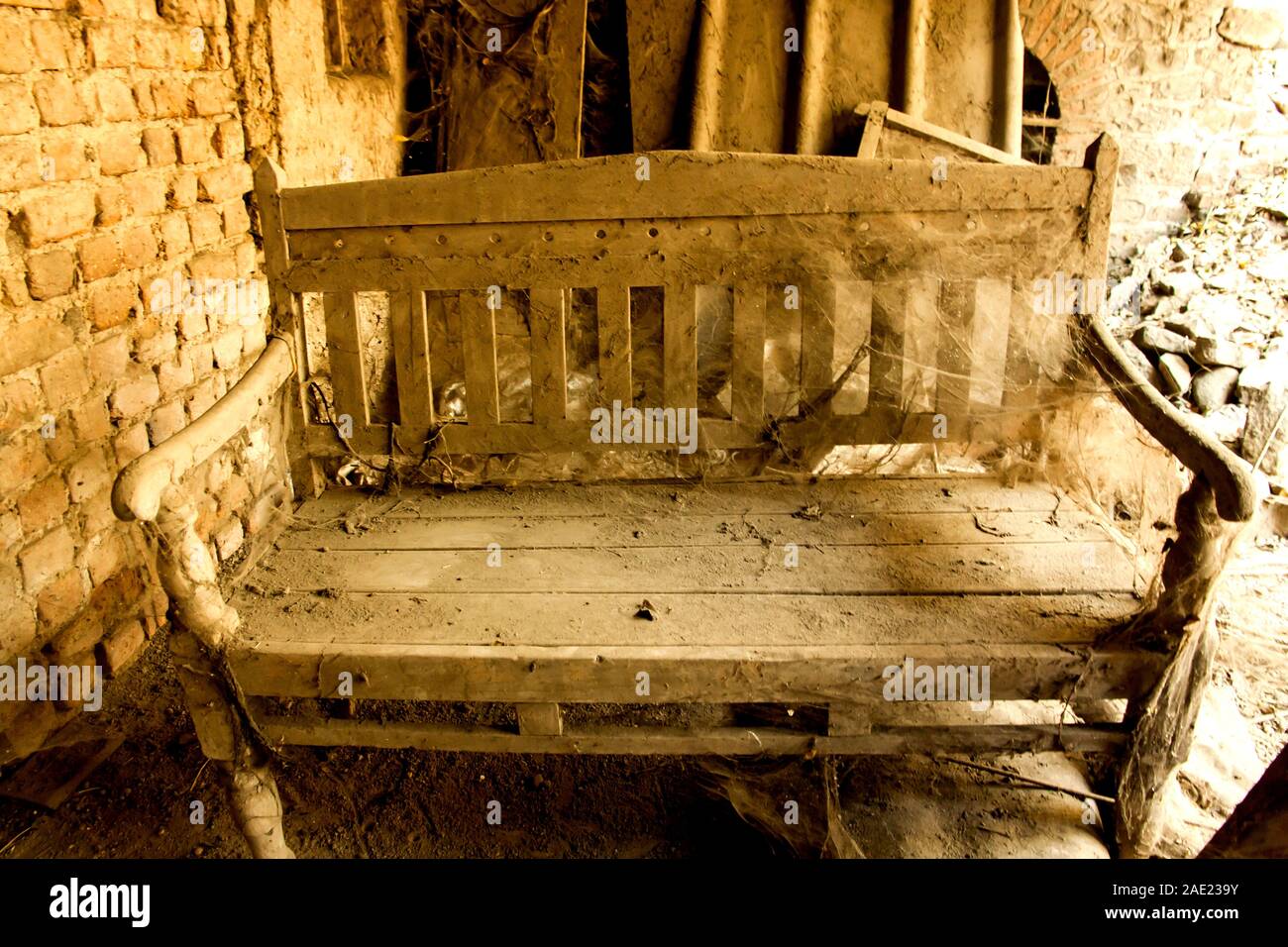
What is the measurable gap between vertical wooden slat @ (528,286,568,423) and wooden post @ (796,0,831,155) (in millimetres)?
2471

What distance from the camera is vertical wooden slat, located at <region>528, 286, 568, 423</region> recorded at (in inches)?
90.5

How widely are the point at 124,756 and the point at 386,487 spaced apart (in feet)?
3.21

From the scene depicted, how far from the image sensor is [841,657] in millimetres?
1756

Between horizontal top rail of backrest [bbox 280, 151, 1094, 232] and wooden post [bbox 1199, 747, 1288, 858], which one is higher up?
horizontal top rail of backrest [bbox 280, 151, 1094, 232]

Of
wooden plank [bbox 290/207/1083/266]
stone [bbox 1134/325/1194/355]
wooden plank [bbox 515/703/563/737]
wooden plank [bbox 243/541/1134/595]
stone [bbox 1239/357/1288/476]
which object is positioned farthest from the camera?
stone [bbox 1134/325/1194/355]

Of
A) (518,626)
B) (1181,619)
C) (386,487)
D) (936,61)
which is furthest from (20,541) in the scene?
(936,61)

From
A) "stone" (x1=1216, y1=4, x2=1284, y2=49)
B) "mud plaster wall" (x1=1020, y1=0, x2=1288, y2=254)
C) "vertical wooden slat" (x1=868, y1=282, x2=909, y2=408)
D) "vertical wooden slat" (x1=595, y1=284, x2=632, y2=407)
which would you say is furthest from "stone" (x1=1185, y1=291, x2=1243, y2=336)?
"vertical wooden slat" (x1=595, y1=284, x2=632, y2=407)

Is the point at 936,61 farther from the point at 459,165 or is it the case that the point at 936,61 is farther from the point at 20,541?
the point at 20,541

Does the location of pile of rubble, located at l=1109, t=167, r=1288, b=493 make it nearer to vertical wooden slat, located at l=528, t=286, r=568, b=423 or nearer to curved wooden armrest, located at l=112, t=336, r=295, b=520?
vertical wooden slat, located at l=528, t=286, r=568, b=423

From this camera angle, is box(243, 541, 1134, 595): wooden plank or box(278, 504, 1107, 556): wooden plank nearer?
box(243, 541, 1134, 595): wooden plank

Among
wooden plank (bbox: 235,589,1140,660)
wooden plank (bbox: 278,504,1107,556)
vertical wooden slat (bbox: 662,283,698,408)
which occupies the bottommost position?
wooden plank (bbox: 235,589,1140,660)
